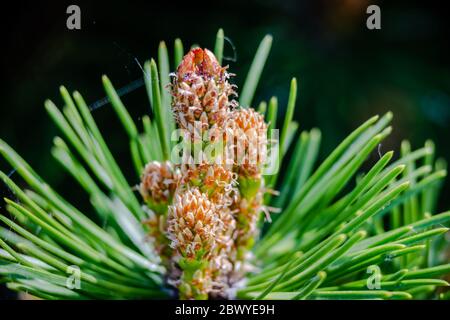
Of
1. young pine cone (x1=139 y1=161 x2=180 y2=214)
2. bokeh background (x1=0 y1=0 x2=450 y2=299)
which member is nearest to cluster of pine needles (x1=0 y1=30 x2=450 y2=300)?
young pine cone (x1=139 y1=161 x2=180 y2=214)

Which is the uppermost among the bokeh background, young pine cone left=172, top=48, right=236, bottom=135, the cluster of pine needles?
the bokeh background

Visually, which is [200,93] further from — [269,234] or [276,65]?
[276,65]

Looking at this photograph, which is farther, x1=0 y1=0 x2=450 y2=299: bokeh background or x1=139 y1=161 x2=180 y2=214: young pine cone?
x1=0 y1=0 x2=450 y2=299: bokeh background

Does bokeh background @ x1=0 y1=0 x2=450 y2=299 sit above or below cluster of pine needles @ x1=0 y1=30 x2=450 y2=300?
above

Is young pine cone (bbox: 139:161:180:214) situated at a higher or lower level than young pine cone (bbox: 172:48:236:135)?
lower

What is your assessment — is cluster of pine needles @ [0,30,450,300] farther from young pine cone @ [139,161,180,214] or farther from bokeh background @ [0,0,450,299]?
bokeh background @ [0,0,450,299]
